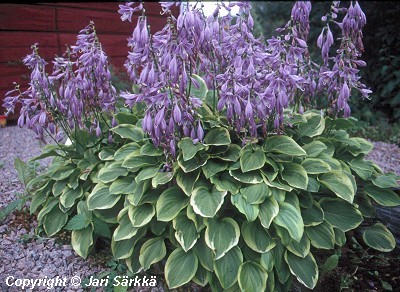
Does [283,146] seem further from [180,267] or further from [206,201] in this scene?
[180,267]

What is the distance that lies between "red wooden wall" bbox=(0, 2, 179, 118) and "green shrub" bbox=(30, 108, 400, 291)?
1.62 meters

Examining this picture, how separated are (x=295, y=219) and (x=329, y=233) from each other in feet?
1.09

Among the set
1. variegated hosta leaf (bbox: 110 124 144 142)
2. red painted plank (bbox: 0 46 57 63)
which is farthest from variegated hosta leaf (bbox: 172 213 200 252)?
red painted plank (bbox: 0 46 57 63)

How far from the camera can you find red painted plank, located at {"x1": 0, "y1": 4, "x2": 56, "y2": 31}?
4.32 metres

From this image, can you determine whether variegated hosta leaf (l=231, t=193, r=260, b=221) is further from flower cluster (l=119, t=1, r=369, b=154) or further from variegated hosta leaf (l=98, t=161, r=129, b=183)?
variegated hosta leaf (l=98, t=161, r=129, b=183)

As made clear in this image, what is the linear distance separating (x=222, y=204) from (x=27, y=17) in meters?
3.78

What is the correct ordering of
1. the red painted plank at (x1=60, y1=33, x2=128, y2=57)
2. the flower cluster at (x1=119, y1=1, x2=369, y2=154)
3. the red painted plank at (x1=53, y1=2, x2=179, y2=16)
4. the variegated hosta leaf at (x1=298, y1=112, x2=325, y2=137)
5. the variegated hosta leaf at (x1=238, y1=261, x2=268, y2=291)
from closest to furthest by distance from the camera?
the variegated hosta leaf at (x1=238, y1=261, x2=268, y2=291) → the flower cluster at (x1=119, y1=1, x2=369, y2=154) → the variegated hosta leaf at (x1=298, y1=112, x2=325, y2=137) → the red painted plank at (x1=53, y1=2, x2=179, y2=16) → the red painted plank at (x1=60, y1=33, x2=128, y2=57)

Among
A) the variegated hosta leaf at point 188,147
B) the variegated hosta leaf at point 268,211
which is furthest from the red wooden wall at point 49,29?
the variegated hosta leaf at point 268,211

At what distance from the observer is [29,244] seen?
2750mm

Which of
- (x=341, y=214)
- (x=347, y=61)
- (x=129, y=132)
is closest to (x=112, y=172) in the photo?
(x=129, y=132)

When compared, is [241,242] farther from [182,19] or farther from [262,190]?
[182,19]

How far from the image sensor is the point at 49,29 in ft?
17.3

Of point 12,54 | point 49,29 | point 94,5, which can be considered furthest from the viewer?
point 94,5

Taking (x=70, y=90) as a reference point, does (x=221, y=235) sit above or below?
below
